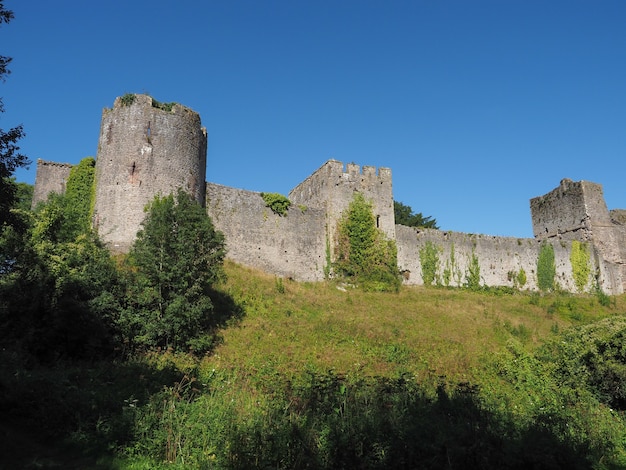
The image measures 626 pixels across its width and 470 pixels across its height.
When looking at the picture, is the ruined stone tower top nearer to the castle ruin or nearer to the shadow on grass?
the castle ruin

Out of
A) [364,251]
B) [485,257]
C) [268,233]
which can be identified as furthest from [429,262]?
[268,233]

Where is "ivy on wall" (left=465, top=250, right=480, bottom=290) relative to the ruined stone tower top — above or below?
below

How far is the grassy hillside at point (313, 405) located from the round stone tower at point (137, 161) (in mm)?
5663

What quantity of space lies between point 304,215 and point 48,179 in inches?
488

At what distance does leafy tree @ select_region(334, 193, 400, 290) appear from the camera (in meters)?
26.5

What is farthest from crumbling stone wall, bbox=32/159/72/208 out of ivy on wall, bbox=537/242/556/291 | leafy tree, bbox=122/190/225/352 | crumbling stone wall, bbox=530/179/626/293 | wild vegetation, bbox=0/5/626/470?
crumbling stone wall, bbox=530/179/626/293

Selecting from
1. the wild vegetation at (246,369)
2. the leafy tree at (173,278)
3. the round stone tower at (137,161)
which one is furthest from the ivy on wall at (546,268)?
the leafy tree at (173,278)

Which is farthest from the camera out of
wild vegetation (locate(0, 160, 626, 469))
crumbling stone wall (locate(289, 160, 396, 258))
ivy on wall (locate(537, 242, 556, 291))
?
ivy on wall (locate(537, 242, 556, 291))

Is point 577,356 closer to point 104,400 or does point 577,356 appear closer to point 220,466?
point 220,466

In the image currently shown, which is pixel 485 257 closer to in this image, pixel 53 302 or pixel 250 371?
pixel 250 371

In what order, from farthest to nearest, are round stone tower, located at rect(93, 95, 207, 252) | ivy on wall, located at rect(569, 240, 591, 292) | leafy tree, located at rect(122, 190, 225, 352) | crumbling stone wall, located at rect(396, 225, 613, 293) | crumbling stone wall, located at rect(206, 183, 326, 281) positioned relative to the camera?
ivy on wall, located at rect(569, 240, 591, 292)
crumbling stone wall, located at rect(396, 225, 613, 293)
crumbling stone wall, located at rect(206, 183, 326, 281)
round stone tower, located at rect(93, 95, 207, 252)
leafy tree, located at rect(122, 190, 225, 352)

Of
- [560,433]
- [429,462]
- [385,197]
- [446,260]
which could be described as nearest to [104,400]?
[429,462]

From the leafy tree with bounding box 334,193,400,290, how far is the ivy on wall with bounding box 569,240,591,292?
15.9m

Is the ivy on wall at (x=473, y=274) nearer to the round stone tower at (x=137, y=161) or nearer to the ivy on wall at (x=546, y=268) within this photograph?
the ivy on wall at (x=546, y=268)
